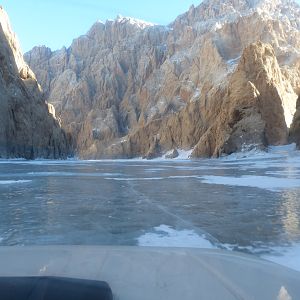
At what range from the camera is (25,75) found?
2896 inches

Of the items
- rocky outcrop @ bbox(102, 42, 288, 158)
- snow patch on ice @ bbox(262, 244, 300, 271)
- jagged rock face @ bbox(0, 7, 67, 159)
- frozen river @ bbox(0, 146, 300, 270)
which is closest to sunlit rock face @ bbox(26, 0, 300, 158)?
rocky outcrop @ bbox(102, 42, 288, 158)

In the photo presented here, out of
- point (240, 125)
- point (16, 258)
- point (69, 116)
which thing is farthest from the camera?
point (69, 116)

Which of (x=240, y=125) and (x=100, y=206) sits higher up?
(x=240, y=125)

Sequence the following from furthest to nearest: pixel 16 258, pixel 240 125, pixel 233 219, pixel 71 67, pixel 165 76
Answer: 1. pixel 71 67
2. pixel 165 76
3. pixel 240 125
4. pixel 233 219
5. pixel 16 258

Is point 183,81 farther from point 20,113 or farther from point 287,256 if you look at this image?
point 287,256

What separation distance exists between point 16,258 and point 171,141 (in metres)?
113

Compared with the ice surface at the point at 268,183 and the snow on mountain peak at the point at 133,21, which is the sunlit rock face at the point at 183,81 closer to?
the snow on mountain peak at the point at 133,21

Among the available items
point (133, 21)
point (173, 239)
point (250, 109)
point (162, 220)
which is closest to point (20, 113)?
point (250, 109)

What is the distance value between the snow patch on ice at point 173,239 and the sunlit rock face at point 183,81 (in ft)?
197

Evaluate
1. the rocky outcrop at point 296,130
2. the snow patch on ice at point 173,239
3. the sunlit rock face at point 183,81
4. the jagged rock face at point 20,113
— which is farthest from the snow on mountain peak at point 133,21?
the snow patch on ice at point 173,239

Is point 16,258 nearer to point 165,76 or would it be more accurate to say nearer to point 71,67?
point 165,76

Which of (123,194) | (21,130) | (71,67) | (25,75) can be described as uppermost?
(71,67)

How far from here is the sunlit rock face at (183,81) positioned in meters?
73.1

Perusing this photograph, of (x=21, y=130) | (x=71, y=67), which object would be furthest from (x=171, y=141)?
(x=71, y=67)
